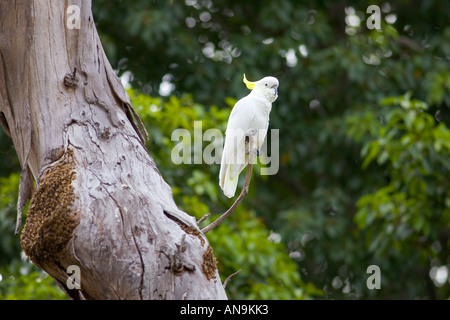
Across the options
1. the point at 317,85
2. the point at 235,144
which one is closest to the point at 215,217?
the point at 235,144

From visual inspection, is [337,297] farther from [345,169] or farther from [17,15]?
[17,15]

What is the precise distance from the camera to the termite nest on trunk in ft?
5.34

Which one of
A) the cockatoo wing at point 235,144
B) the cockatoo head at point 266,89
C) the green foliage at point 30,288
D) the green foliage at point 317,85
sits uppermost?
the cockatoo head at point 266,89

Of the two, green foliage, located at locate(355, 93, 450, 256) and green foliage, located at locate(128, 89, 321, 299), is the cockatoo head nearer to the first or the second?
green foliage, located at locate(128, 89, 321, 299)

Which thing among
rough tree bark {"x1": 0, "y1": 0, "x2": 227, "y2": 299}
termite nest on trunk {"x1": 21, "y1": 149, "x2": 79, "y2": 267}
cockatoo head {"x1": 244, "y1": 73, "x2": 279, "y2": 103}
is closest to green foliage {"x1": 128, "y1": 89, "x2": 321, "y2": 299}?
cockatoo head {"x1": 244, "y1": 73, "x2": 279, "y2": 103}

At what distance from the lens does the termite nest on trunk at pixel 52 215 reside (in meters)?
1.63

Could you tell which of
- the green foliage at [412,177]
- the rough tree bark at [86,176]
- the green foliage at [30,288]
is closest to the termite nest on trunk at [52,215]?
the rough tree bark at [86,176]

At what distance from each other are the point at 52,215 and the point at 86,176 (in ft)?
0.51

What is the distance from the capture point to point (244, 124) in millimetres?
2412

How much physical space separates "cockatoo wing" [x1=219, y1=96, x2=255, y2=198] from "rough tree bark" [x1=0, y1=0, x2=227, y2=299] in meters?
0.53

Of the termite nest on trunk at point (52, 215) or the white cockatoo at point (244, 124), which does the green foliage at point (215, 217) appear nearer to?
the white cockatoo at point (244, 124)

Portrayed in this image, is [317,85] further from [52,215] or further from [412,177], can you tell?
[52,215]

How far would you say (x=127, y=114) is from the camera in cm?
A: 200

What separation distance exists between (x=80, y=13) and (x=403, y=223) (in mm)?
2390
